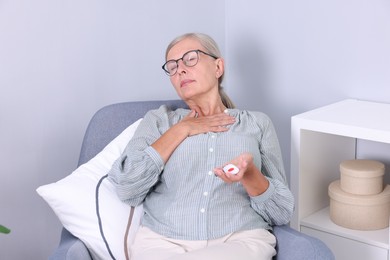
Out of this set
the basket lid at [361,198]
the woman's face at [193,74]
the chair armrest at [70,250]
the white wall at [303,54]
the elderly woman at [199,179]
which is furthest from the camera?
the white wall at [303,54]

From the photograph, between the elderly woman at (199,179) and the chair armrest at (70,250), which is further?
the elderly woman at (199,179)

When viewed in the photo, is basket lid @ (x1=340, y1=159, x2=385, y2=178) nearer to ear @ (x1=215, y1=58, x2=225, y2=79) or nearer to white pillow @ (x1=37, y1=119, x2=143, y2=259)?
ear @ (x1=215, y1=58, x2=225, y2=79)

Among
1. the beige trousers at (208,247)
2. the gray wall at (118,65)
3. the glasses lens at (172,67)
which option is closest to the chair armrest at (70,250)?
the beige trousers at (208,247)

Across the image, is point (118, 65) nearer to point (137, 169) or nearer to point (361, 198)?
point (137, 169)

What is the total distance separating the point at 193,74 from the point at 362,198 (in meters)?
0.62

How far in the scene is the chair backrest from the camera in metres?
1.98

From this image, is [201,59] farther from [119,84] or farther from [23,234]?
[23,234]

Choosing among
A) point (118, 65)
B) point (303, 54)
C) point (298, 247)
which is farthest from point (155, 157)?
point (303, 54)

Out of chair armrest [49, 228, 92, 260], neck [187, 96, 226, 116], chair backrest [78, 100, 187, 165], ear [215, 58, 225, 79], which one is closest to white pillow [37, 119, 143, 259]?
chair armrest [49, 228, 92, 260]

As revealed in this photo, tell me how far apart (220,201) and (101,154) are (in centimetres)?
37

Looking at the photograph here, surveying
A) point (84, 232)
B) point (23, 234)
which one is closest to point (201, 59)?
point (84, 232)

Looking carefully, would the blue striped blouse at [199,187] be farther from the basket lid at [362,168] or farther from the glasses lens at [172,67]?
the basket lid at [362,168]

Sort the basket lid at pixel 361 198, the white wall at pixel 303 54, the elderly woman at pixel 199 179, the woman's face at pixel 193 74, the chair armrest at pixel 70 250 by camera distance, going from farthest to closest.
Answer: the white wall at pixel 303 54 < the basket lid at pixel 361 198 < the woman's face at pixel 193 74 < the elderly woman at pixel 199 179 < the chair armrest at pixel 70 250

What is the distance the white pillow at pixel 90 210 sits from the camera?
1.75 meters
